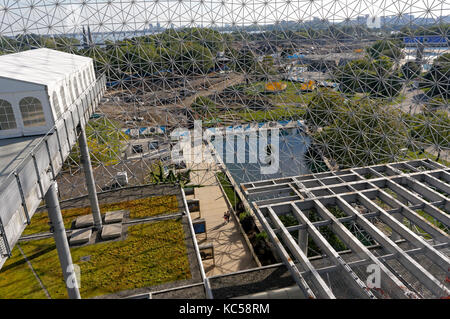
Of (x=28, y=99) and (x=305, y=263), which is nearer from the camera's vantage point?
(x=28, y=99)

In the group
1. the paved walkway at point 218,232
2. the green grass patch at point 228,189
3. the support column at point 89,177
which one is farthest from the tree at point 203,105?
the support column at point 89,177

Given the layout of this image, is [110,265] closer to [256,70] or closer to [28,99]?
[28,99]

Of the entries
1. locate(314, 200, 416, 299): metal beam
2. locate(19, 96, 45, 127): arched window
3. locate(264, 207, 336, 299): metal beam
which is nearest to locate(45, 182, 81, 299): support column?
locate(19, 96, 45, 127): arched window

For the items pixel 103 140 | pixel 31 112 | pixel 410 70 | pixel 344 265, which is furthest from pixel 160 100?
pixel 344 265

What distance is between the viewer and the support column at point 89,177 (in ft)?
39.6

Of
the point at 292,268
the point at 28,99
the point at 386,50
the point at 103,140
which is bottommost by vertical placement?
the point at 292,268

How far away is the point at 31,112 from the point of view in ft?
24.3

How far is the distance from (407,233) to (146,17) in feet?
54.7

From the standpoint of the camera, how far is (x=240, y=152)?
24297 mm

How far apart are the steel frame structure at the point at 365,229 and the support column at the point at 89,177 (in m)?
6.77

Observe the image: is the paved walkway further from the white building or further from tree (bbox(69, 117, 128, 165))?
the white building

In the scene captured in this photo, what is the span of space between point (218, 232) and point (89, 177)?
746cm
